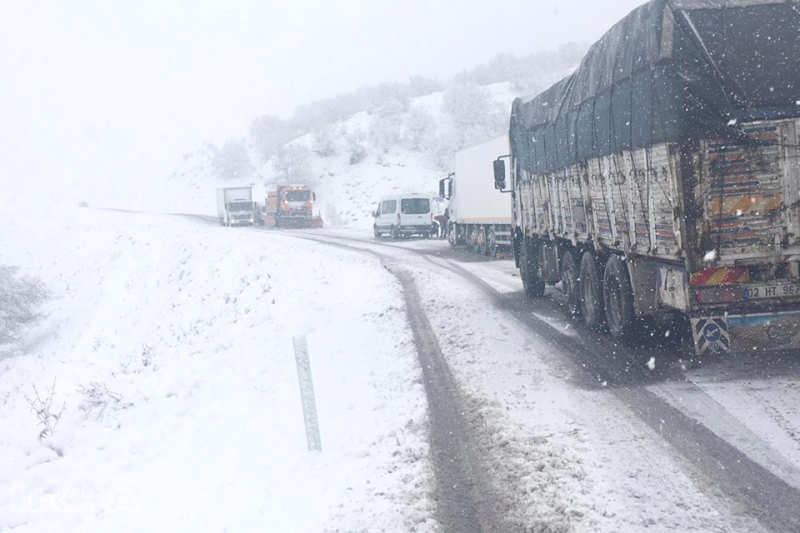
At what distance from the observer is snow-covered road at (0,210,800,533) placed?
5289mm

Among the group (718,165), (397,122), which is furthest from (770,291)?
(397,122)

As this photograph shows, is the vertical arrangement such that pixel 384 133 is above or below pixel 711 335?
above

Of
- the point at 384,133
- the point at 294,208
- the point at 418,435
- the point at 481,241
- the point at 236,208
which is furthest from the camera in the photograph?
the point at 384,133

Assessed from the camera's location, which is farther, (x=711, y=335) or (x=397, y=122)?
(x=397, y=122)

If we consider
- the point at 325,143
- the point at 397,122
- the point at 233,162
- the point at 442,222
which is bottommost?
the point at 442,222

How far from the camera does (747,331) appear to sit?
7496 millimetres

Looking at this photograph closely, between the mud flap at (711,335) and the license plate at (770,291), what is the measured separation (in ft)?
1.20

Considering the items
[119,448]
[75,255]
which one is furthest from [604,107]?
[75,255]

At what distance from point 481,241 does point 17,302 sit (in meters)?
23.9

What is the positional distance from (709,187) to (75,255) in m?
44.2

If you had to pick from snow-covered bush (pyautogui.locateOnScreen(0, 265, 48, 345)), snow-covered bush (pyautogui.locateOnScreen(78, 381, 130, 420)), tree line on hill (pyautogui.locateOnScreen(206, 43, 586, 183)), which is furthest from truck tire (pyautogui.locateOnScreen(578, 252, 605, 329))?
tree line on hill (pyautogui.locateOnScreen(206, 43, 586, 183))

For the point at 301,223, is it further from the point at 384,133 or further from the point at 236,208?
the point at 384,133

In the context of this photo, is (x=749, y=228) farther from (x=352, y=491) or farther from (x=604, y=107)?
(x=352, y=491)

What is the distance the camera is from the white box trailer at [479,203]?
24.4 meters
